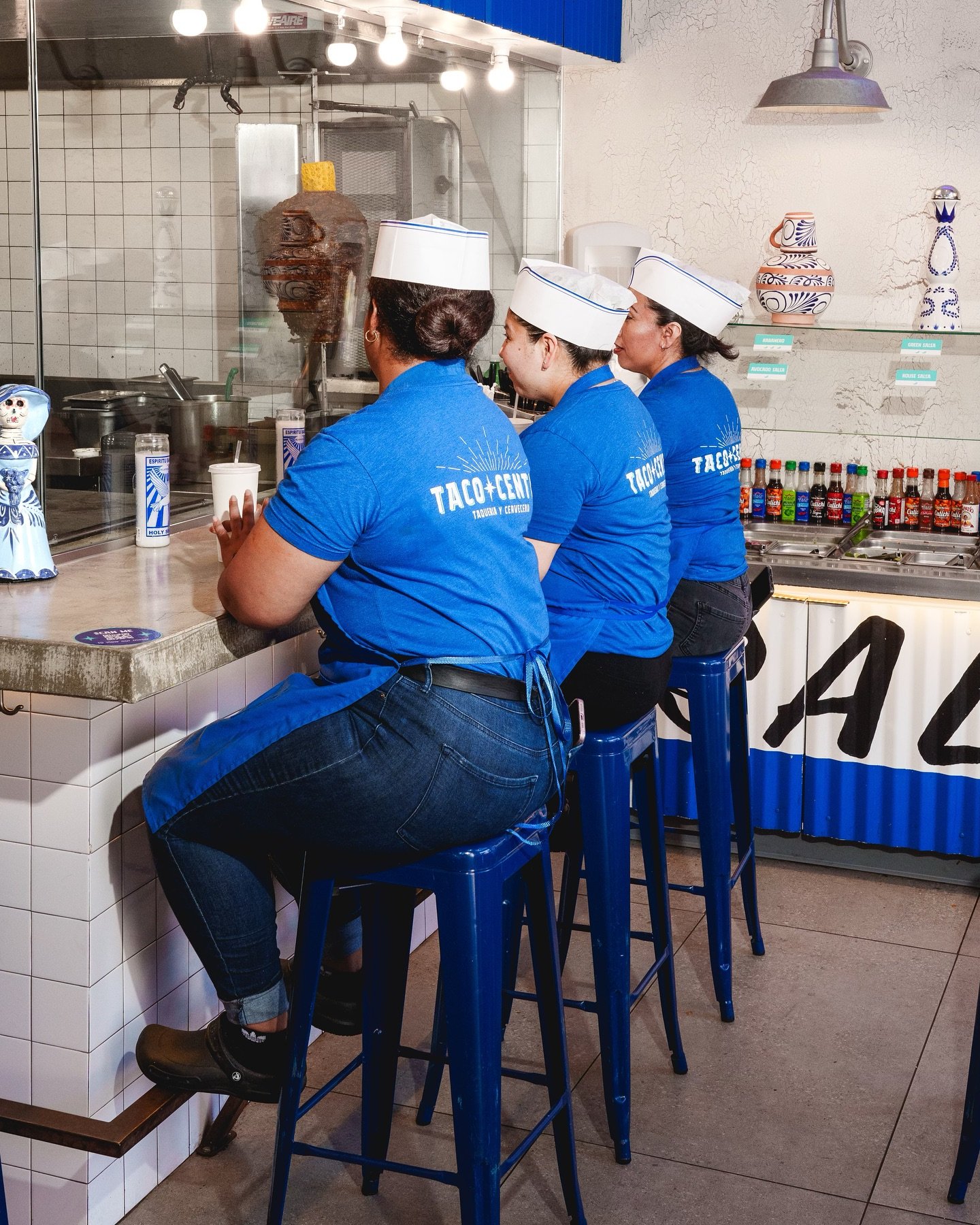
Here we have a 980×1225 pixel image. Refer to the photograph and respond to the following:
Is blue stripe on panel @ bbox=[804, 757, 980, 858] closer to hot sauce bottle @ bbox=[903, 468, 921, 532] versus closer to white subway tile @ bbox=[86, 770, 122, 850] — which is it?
hot sauce bottle @ bbox=[903, 468, 921, 532]

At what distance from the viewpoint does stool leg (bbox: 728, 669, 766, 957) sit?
3.26 metres

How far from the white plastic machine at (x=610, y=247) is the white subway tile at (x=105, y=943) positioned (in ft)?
8.77

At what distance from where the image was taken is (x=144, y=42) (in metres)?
2.80

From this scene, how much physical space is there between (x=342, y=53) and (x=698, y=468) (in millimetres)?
1426

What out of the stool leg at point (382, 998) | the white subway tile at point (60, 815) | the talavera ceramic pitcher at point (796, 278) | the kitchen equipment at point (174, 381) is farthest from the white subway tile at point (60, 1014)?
the talavera ceramic pitcher at point (796, 278)

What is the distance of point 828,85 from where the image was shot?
382 cm

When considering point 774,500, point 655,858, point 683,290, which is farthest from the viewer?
point 774,500

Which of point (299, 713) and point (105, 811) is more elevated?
point (299, 713)

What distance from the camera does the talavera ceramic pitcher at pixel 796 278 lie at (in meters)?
4.03

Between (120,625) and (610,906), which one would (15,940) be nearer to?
(120,625)

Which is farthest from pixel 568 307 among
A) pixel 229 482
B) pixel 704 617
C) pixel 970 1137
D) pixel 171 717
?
pixel 970 1137

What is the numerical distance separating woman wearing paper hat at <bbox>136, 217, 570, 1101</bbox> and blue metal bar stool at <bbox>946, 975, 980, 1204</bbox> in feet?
3.03

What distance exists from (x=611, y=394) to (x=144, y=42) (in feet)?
4.05

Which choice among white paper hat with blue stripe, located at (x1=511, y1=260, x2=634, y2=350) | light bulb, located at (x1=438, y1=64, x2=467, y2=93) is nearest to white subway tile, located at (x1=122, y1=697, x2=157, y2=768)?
white paper hat with blue stripe, located at (x1=511, y1=260, x2=634, y2=350)
